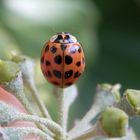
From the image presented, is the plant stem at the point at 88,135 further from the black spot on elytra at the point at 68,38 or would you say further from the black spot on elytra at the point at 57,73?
the black spot on elytra at the point at 68,38

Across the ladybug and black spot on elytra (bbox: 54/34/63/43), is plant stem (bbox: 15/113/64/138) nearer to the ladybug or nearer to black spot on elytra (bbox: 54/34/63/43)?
the ladybug

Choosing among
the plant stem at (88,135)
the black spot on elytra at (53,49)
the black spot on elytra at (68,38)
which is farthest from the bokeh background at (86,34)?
the plant stem at (88,135)

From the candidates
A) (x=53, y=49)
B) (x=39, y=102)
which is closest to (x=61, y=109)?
(x=39, y=102)

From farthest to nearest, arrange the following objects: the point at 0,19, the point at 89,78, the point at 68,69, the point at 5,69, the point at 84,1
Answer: the point at 89,78, the point at 84,1, the point at 0,19, the point at 68,69, the point at 5,69

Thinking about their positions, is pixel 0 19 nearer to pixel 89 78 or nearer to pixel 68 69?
pixel 89 78

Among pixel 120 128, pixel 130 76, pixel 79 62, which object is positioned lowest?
pixel 130 76

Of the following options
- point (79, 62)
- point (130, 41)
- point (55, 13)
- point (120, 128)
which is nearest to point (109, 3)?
point (130, 41)

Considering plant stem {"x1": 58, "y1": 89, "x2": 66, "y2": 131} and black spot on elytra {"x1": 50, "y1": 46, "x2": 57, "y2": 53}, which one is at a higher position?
black spot on elytra {"x1": 50, "y1": 46, "x2": 57, "y2": 53}

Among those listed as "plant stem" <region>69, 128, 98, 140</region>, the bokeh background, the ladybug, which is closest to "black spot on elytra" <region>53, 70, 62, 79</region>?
the ladybug
